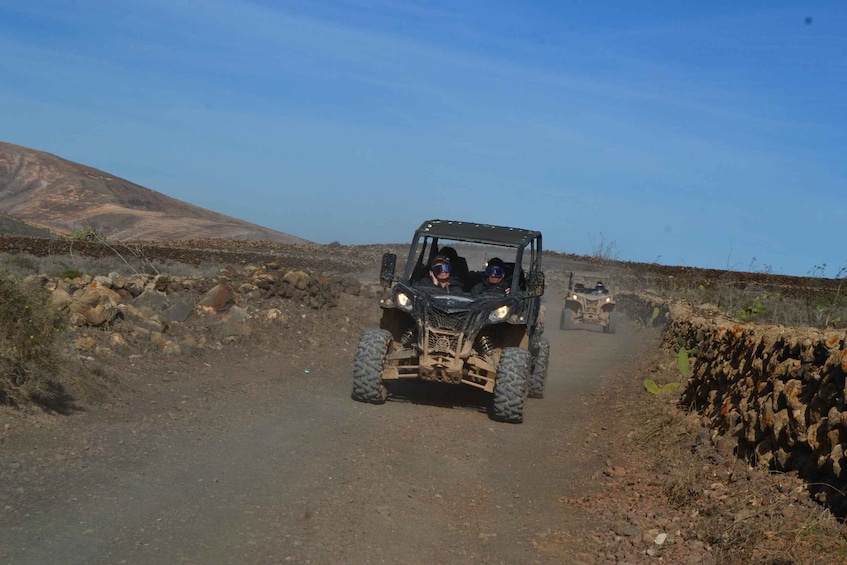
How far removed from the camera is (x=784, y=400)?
278 inches

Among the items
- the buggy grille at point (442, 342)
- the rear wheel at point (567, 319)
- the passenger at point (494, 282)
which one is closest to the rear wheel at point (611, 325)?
the rear wheel at point (567, 319)

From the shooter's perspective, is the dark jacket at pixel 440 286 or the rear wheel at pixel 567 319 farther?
the rear wheel at pixel 567 319

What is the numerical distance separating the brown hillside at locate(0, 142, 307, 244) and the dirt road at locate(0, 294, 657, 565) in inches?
2474

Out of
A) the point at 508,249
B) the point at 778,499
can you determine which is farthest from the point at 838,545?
the point at 508,249

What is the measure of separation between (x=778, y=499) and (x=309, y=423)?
16.3 ft

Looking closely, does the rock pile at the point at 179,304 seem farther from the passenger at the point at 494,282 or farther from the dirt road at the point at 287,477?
the passenger at the point at 494,282

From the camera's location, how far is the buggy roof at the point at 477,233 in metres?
11.5

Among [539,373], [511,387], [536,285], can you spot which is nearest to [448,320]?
[511,387]

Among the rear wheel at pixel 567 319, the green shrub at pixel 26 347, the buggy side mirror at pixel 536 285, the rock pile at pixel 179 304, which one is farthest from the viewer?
the rear wheel at pixel 567 319

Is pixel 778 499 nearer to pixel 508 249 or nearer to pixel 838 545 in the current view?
pixel 838 545

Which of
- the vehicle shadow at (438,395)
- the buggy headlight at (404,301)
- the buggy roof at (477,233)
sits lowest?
the vehicle shadow at (438,395)

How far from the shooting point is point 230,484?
6.86 metres

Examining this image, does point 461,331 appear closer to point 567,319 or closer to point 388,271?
point 388,271

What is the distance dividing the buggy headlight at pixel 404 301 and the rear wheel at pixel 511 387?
52.4 inches
